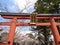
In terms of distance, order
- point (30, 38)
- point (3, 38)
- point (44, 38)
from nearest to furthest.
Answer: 1. point (3, 38)
2. point (44, 38)
3. point (30, 38)

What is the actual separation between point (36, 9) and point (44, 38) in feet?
10.7

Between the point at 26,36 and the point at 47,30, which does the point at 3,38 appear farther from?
the point at 26,36

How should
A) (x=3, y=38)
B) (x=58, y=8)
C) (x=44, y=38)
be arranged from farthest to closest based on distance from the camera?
(x=44, y=38) → (x=58, y=8) → (x=3, y=38)

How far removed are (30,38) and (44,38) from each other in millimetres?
1975

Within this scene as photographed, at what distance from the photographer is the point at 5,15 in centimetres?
1117

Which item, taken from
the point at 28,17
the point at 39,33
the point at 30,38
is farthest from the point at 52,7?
the point at 28,17

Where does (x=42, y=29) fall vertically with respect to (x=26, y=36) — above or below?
above

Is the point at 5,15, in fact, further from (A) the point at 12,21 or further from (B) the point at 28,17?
(B) the point at 28,17

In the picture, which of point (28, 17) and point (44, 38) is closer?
point (28, 17)

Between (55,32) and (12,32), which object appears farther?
(12,32)

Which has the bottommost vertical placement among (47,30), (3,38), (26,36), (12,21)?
(26,36)

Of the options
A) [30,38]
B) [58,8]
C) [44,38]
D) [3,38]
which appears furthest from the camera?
[30,38]

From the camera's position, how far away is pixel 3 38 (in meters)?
11.0

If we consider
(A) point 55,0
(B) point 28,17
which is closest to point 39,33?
(A) point 55,0
